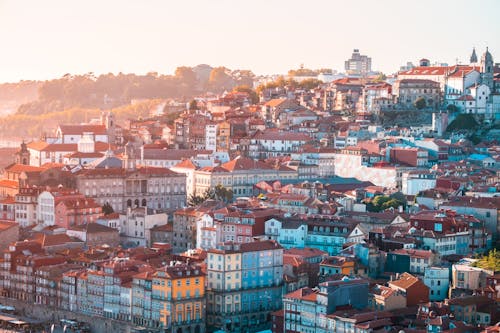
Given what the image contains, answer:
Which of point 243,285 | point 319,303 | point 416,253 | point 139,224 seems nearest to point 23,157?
point 139,224

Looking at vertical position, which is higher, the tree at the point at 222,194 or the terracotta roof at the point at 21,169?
the terracotta roof at the point at 21,169

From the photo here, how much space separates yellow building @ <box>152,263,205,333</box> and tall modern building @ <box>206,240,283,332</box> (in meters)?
0.70

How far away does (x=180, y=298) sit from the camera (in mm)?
37469

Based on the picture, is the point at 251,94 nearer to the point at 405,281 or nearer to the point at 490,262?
the point at 490,262

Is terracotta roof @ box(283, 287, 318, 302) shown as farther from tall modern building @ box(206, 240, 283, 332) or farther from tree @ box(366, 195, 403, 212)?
tree @ box(366, 195, 403, 212)

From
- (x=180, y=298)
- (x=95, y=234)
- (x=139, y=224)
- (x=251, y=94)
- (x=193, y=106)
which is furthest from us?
(x=251, y=94)

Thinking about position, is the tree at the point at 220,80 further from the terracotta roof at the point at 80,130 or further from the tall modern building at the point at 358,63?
the terracotta roof at the point at 80,130

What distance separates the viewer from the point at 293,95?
78.7 m

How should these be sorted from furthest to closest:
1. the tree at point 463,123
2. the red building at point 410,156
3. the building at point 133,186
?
the tree at point 463,123 < the red building at point 410,156 < the building at point 133,186

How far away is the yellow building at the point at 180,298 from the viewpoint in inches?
1464

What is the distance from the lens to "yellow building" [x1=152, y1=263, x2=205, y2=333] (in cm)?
3719

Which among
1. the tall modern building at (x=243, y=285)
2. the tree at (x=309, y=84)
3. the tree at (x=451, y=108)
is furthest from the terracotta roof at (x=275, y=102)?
the tall modern building at (x=243, y=285)

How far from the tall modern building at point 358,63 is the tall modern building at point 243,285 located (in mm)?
69380

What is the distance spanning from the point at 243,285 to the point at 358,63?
72.9 m
